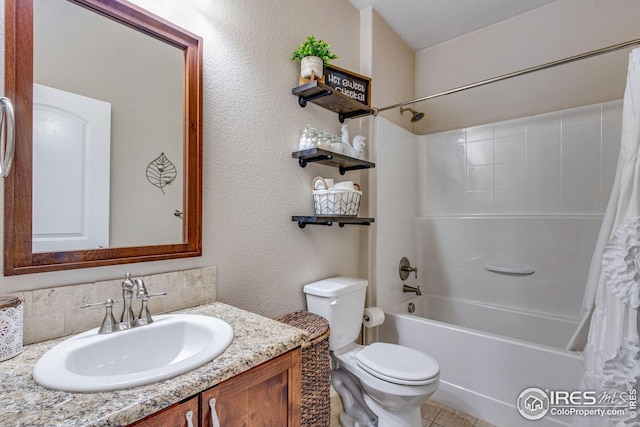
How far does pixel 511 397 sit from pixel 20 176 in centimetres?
229

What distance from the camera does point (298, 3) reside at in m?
1.69

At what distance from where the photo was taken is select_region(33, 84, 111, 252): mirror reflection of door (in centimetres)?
88

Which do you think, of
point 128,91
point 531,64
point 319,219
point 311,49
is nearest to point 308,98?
point 311,49

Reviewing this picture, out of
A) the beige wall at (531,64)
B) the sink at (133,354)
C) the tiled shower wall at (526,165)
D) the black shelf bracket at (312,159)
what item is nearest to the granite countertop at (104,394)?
the sink at (133,354)

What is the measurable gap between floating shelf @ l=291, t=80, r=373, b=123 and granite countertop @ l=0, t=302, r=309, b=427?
48.9 inches

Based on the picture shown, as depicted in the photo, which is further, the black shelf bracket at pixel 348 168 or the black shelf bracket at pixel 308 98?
the black shelf bracket at pixel 348 168

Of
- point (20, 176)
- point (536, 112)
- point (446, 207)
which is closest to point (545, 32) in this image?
point (536, 112)

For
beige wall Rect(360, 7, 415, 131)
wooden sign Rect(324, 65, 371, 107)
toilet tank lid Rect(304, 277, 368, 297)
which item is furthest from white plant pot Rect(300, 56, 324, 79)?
toilet tank lid Rect(304, 277, 368, 297)

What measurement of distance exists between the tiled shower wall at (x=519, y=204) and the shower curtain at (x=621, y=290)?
88 centimetres

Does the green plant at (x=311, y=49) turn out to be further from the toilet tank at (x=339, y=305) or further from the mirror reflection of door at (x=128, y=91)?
the toilet tank at (x=339, y=305)

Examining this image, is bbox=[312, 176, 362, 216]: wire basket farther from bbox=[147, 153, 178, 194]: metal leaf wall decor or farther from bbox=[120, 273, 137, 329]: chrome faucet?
bbox=[120, 273, 137, 329]: chrome faucet

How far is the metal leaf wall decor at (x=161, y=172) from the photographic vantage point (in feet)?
3.71

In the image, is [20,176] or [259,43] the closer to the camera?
[20,176]

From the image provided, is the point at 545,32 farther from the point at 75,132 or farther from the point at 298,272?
the point at 75,132
